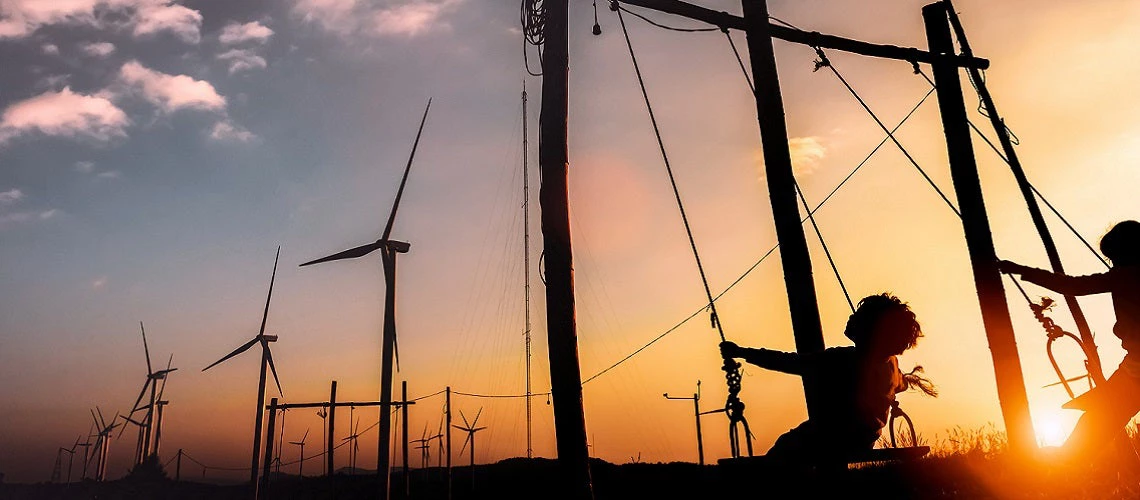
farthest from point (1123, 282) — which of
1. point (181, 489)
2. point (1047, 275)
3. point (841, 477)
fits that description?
point (181, 489)

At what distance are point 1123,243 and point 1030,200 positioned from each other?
3.32m

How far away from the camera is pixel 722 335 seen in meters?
7.80

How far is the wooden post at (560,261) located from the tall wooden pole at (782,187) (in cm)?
240

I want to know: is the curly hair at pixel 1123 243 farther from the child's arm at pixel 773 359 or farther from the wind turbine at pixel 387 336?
the wind turbine at pixel 387 336

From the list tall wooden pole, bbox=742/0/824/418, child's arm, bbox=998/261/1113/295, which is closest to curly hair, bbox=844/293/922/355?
child's arm, bbox=998/261/1113/295

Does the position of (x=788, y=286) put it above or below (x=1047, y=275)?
above

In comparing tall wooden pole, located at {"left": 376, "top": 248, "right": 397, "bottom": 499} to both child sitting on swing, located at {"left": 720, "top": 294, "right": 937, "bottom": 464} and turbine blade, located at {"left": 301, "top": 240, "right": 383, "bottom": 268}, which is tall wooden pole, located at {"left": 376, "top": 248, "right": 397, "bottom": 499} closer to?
turbine blade, located at {"left": 301, "top": 240, "right": 383, "bottom": 268}

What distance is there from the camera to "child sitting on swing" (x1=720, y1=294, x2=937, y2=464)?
5.21 m

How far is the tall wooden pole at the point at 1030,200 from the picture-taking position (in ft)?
Result: 25.6

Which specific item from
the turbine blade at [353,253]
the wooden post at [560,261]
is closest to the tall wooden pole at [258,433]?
the turbine blade at [353,253]

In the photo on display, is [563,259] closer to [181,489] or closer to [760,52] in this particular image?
[760,52]

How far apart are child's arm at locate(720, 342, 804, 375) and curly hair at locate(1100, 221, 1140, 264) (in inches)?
105

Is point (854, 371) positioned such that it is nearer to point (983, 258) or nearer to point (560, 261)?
point (560, 261)

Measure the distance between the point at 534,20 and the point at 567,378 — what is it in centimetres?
530
